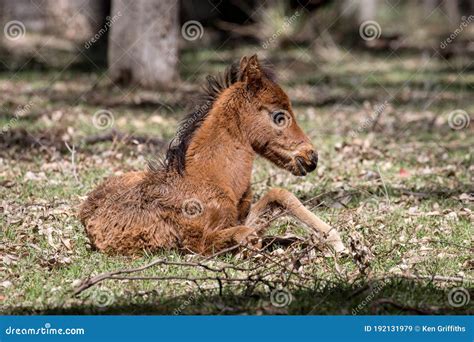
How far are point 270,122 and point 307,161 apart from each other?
461 mm

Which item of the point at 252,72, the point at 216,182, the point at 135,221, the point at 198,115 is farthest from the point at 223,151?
the point at 135,221

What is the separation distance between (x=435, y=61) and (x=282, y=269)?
1716cm

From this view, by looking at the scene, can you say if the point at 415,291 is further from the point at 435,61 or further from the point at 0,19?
the point at 0,19

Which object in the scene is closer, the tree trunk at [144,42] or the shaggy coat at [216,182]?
the shaggy coat at [216,182]

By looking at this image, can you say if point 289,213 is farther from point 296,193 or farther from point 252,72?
point 296,193

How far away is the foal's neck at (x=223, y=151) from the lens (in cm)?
716

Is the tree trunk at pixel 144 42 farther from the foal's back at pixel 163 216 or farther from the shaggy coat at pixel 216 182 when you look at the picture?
→ the foal's back at pixel 163 216

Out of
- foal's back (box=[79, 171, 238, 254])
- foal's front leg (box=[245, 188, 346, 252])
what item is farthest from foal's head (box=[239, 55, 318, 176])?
foal's back (box=[79, 171, 238, 254])

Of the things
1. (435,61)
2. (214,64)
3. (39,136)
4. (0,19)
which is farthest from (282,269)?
(0,19)

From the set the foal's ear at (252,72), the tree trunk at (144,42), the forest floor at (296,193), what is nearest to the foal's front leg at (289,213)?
the forest floor at (296,193)

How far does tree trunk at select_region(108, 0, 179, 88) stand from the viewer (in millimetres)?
16547

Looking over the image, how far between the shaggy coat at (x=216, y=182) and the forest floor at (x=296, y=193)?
209mm

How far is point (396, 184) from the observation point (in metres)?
10.2

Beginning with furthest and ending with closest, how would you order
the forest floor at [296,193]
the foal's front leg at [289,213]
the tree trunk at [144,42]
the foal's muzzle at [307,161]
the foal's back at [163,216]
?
the tree trunk at [144,42] < the foal's muzzle at [307,161] < the foal's front leg at [289,213] < the foal's back at [163,216] < the forest floor at [296,193]
